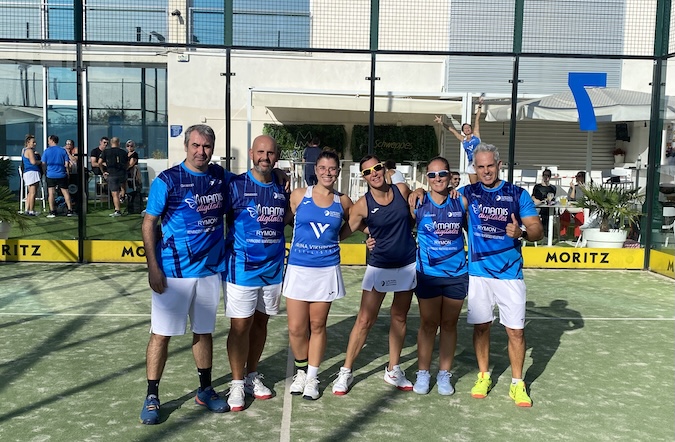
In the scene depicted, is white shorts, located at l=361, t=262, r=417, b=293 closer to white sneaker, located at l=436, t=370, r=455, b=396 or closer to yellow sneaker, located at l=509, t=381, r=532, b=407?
white sneaker, located at l=436, t=370, r=455, b=396

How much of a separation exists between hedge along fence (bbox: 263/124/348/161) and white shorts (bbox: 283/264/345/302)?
12144mm

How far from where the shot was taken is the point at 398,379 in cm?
514

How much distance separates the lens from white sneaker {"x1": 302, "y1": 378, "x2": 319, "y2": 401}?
191 inches

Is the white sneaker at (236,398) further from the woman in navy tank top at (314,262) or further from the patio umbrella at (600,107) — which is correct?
the patio umbrella at (600,107)

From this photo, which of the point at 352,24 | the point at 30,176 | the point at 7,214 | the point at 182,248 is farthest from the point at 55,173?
the point at 182,248

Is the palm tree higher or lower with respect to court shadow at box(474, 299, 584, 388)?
higher

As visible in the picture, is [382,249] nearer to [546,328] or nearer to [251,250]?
[251,250]

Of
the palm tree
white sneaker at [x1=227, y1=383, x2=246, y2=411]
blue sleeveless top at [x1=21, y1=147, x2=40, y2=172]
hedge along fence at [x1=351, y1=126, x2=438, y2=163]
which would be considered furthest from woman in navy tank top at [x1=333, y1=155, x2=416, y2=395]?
hedge along fence at [x1=351, y1=126, x2=438, y2=163]

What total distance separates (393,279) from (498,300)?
29.0 inches

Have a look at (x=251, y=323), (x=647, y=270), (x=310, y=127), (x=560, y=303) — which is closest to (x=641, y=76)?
(x=647, y=270)

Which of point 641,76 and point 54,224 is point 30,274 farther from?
point 641,76

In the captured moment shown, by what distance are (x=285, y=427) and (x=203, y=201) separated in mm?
1492

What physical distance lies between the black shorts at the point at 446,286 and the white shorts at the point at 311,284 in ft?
2.02

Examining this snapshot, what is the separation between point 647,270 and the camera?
1065cm
